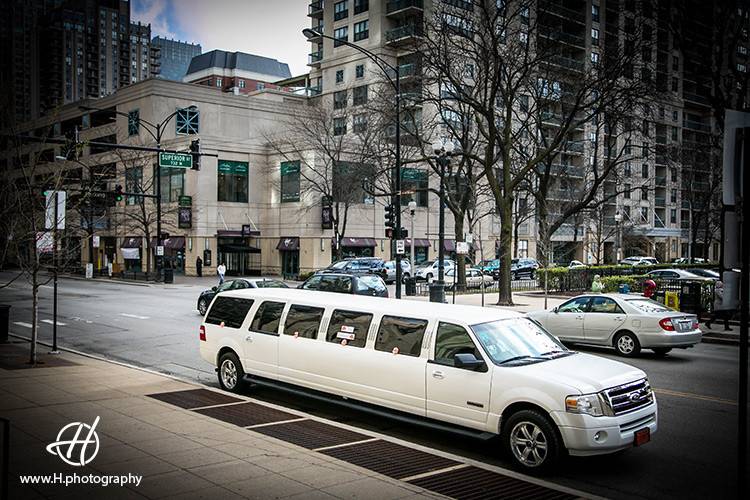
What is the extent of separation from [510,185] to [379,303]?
832 inches

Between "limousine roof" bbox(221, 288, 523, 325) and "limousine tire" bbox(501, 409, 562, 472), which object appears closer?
"limousine tire" bbox(501, 409, 562, 472)

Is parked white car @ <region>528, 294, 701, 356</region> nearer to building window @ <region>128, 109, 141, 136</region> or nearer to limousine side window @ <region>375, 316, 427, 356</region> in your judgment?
limousine side window @ <region>375, 316, 427, 356</region>

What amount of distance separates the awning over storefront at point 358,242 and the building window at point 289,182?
220 inches

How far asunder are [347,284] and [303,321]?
508 inches

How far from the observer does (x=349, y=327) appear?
9477 millimetres

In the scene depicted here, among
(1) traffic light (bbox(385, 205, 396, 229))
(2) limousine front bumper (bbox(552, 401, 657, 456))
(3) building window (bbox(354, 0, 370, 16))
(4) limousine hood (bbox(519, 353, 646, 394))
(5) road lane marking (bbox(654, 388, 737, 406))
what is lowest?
(5) road lane marking (bbox(654, 388, 737, 406))

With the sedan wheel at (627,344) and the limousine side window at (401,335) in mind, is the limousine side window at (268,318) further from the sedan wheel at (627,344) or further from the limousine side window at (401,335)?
the sedan wheel at (627,344)

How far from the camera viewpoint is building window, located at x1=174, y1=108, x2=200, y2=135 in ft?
180

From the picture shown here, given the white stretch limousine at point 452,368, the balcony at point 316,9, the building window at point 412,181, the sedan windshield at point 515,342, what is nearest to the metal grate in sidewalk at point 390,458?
the white stretch limousine at point 452,368

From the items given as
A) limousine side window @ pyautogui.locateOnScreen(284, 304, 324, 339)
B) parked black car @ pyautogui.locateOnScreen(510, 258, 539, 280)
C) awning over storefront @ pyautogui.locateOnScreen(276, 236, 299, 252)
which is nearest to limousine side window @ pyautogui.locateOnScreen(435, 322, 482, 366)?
limousine side window @ pyautogui.locateOnScreen(284, 304, 324, 339)

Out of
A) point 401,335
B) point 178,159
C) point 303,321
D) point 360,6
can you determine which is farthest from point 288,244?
point 401,335

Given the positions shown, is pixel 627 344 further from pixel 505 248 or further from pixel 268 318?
pixel 505 248

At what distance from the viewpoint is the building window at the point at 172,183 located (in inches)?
2263

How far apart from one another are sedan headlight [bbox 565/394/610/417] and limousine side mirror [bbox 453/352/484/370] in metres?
1.15
